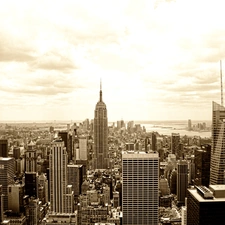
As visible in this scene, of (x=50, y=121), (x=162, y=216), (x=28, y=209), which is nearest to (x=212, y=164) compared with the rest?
(x=162, y=216)

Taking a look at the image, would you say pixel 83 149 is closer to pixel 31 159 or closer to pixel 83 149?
pixel 83 149

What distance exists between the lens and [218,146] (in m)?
8.39

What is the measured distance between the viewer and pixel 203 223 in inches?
207

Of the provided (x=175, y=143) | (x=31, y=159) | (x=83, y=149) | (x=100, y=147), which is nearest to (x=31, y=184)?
(x=31, y=159)

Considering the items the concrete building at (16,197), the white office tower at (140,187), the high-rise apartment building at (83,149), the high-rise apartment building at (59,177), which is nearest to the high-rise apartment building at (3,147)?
the concrete building at (16,197)

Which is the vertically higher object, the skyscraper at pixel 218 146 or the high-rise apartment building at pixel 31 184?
the skyscraper at pixel 218 146

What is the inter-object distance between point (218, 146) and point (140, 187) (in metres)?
2.34

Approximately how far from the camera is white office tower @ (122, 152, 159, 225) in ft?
26.7

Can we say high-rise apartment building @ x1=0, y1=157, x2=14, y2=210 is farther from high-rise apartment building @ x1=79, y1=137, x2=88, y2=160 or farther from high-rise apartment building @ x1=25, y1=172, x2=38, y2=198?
high-rise apartment building @ x1=79, y1=137, x2=88, y2=160

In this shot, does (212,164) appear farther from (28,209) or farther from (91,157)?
(91,157)

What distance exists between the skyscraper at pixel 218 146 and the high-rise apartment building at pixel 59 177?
14.0ft

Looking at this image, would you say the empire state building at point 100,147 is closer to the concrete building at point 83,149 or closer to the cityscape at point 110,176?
the concrete building at point 83,149

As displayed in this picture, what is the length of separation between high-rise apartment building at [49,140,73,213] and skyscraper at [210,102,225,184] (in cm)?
427

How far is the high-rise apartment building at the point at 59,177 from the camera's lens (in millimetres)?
9609
